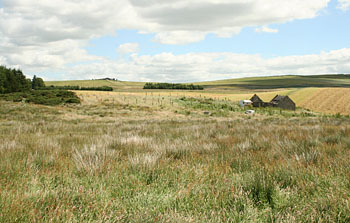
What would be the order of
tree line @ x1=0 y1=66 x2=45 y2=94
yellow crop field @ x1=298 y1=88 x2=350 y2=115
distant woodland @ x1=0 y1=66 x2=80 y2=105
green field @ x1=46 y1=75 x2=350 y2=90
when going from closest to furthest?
distant woodland @ x1=0 y1=66 x2=80 y2=105 → yellow crop field @ x1=298 y1=88 x2=350 y2=115 → tree line @ x1=0 y1=66 x2=45 y2=94 → green field @ x1=46 y1=75 x2=350 y2=90

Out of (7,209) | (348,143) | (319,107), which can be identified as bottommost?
(319,107)

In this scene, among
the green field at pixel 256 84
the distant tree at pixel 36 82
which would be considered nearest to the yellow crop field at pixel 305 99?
the green field at pixel 256 84

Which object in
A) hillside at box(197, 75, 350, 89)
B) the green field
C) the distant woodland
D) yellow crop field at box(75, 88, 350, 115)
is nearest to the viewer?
the distant woodland

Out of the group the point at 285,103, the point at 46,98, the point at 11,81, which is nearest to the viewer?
the point at 46,98

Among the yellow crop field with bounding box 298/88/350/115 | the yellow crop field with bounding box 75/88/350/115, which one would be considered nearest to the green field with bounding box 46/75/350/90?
the yellow crop field with bounding box 75/88/350/115

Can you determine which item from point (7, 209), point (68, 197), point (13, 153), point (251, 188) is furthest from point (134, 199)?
point (13, 153)

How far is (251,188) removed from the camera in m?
3.55

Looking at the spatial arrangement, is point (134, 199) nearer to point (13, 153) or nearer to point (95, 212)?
point (95, 212)

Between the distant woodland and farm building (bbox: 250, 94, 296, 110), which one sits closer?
the distant woodland

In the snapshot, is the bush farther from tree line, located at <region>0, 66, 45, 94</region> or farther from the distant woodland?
tree line, located at <region>0, 66, 45, 94</region>

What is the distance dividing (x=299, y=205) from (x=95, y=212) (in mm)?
2209

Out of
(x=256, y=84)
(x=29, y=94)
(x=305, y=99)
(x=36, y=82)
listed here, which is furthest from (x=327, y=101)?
(x=36, y=82)

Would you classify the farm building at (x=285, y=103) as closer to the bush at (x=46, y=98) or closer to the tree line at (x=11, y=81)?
the bush at (x=46, y=98)

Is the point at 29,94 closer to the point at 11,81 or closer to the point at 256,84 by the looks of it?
the point at 11,81
